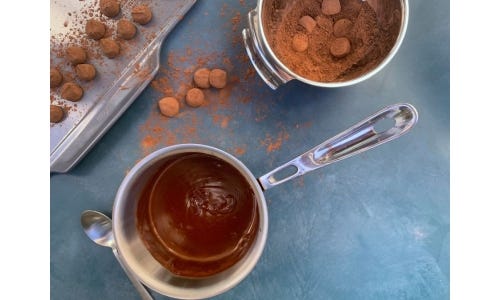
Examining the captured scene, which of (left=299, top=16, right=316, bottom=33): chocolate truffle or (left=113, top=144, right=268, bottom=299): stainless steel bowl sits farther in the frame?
(left=299, top=16, right=316, bottom=33): chocolate truffle

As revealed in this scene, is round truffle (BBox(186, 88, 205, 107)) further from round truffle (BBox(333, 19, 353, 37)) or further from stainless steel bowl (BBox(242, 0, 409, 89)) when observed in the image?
round truffle (BBox(333, 19, 353, 37))

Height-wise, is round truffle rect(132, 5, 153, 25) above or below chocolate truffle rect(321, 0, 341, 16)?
above

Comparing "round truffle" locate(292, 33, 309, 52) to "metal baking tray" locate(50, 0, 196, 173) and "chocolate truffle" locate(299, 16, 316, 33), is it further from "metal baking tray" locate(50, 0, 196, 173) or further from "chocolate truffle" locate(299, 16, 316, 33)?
"metal baking tray" locate(50, 0, 196, 173)

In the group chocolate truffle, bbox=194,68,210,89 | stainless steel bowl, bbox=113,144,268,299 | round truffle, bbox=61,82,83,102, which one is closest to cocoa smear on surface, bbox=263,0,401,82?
chocolate truffle, bbox=194,68,210,89

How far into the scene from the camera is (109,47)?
761 mm

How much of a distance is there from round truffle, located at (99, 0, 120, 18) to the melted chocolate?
30 cm

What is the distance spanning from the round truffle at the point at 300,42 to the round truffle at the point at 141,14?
0.25 metres

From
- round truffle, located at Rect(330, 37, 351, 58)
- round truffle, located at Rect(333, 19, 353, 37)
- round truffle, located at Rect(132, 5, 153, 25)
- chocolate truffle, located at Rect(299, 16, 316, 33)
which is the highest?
round truffle, located at Rect(132, 5, 153, 25)

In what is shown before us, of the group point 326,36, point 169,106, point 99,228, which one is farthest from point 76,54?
point 326,36

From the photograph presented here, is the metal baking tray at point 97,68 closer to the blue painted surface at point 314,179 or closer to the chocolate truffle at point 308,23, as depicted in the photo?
the blue painted surface at point 314,179

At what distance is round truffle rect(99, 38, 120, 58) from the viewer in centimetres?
76

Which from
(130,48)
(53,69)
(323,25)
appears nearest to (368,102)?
(323,25)

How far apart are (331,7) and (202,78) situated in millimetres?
240

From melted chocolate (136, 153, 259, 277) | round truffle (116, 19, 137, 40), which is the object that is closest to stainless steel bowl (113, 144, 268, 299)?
melted chocolate (136, 153, 259, 277)
